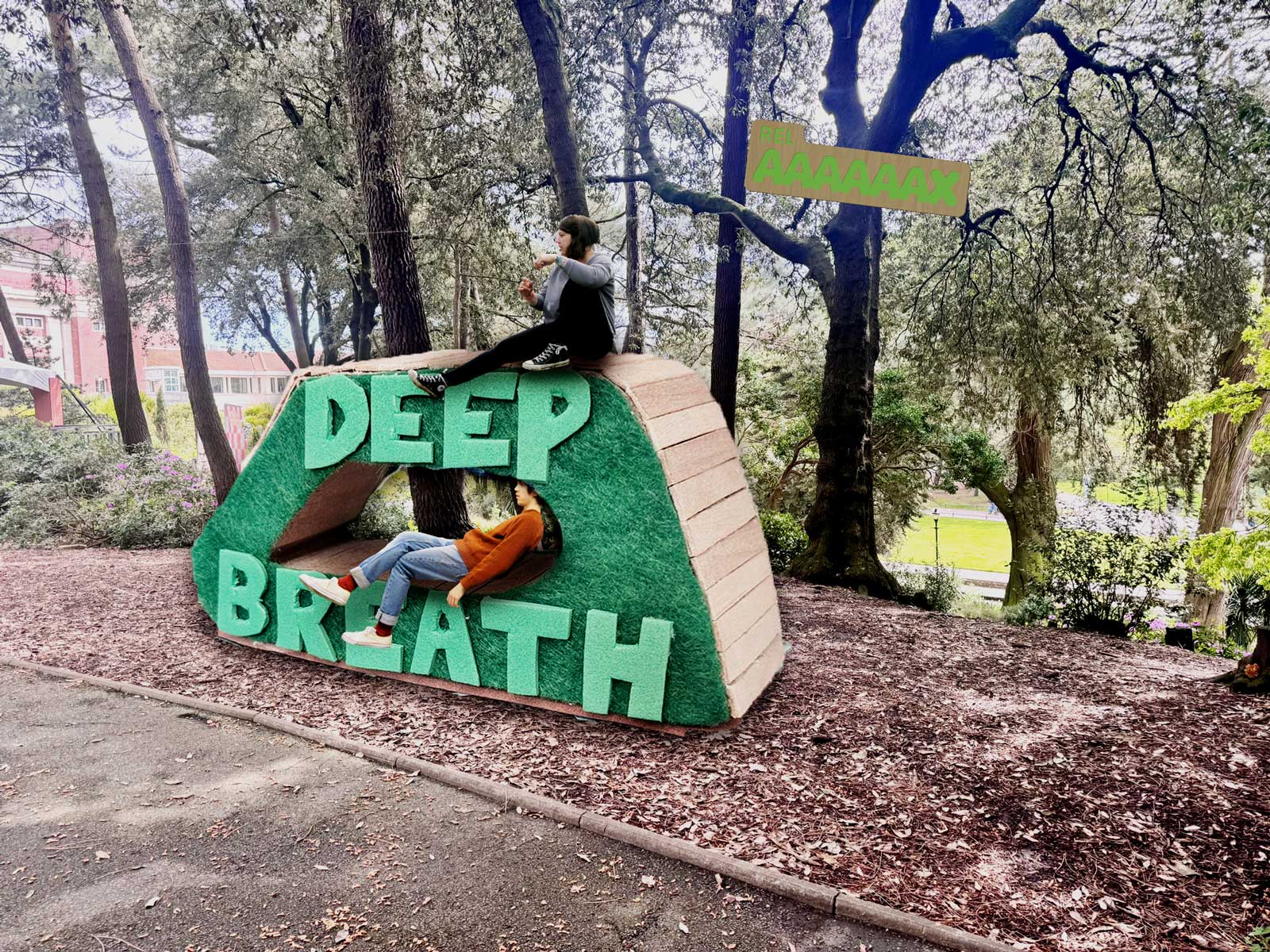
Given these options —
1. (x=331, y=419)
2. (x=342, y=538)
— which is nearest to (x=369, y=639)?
(x=331, y=419)

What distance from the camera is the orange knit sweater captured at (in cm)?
440

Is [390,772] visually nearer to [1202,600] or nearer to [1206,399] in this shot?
[1206,399]

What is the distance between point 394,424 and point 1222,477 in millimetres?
12258

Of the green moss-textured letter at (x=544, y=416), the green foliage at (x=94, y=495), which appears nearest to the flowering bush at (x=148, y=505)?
the green foliage at (x=94, y=495)

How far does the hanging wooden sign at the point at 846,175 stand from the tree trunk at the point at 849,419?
7.23ft

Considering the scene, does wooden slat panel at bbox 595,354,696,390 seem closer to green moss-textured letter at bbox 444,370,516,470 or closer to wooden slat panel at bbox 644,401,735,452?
wooden slat panel at bbox 644,401,735,452

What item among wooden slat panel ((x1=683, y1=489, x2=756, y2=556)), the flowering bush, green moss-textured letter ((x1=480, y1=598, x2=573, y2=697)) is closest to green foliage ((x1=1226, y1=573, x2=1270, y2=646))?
wooden slat panel ((x1=683, y1=489, x2=756, y2=556))

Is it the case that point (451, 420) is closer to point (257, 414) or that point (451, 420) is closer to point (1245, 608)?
point (1245, 608)

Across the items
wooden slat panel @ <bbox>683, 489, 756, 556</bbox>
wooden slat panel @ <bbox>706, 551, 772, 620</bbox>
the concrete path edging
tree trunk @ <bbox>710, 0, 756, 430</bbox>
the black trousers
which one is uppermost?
tree trunk @ <bbox>710, 0, 756, 430</bbox>

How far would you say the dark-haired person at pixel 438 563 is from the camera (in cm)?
443

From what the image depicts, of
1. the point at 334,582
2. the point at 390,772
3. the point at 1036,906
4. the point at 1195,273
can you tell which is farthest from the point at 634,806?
the point at 1195,273

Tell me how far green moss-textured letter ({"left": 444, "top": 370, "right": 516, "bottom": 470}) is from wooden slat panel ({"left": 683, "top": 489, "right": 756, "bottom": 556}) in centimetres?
122

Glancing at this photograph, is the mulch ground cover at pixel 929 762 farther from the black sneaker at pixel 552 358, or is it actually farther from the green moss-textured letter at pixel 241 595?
the black sneaker at pixel 552 358

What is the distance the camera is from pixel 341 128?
11.1 metres
